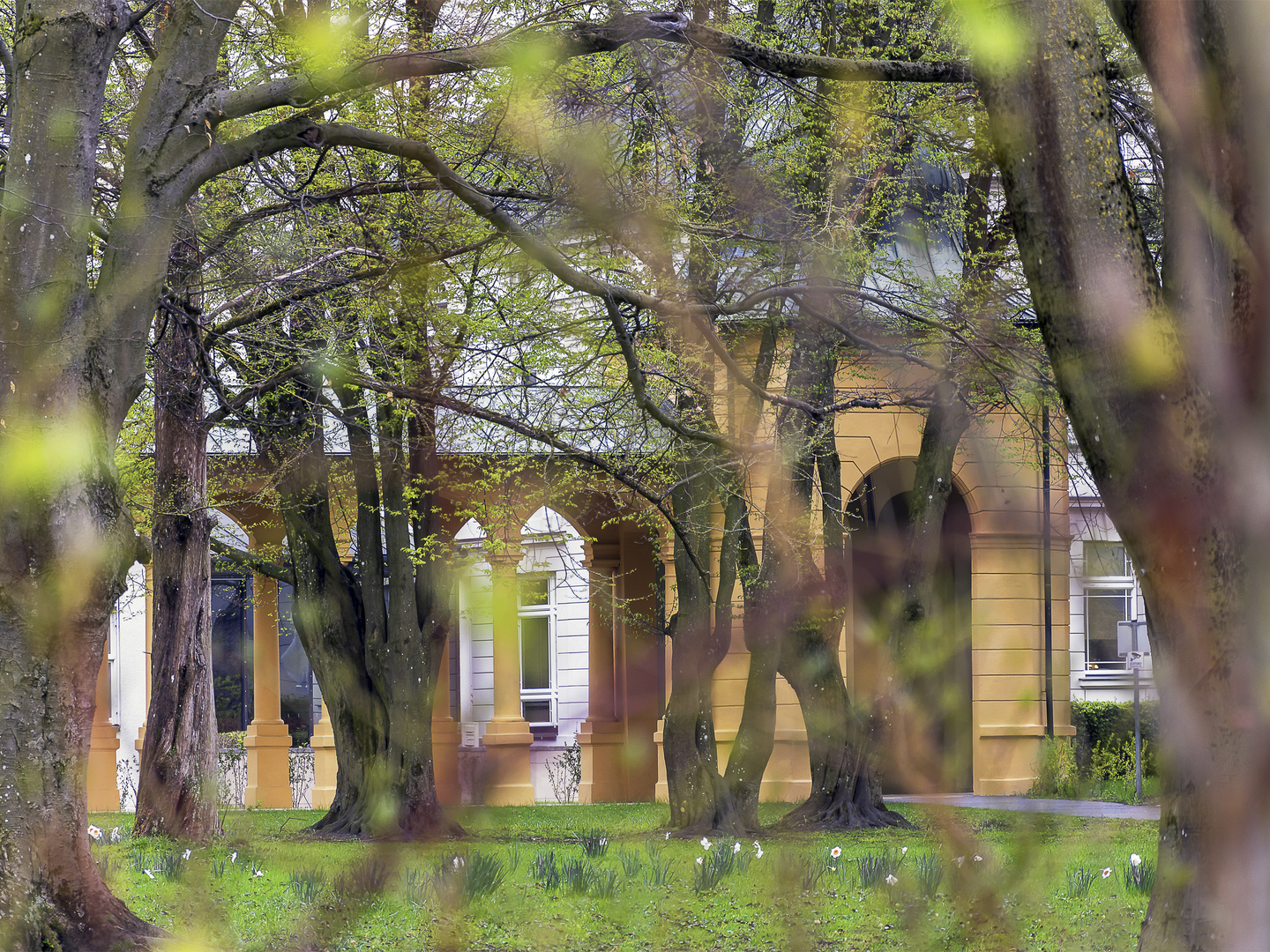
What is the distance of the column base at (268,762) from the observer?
22.0 m

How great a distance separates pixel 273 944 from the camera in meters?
5.85

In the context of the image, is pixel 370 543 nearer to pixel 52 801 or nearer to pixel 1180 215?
pixel 52 801

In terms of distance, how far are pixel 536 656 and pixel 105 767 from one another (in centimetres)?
830

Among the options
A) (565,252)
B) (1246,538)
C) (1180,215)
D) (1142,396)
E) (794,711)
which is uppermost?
(565,252)

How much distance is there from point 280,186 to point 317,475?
19.5ft

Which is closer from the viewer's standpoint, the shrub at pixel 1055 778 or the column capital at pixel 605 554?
the shrub at pixel 1055 778

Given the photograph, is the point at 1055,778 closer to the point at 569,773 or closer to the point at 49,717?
the point at 49,717

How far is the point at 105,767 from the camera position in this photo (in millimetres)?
22203

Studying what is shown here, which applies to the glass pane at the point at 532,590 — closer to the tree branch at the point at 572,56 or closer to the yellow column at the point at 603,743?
the yellow column at the point at 603,743

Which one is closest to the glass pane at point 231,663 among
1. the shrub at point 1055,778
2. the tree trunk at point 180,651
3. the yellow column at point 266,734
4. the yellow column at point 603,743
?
the yellow column at point 266,734

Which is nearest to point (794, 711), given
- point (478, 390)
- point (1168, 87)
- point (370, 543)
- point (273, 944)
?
point (370, 543)

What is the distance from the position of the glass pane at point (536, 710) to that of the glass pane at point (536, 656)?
1.09 ft

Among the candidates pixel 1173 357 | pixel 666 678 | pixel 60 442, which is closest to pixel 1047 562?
pixel 1173 357

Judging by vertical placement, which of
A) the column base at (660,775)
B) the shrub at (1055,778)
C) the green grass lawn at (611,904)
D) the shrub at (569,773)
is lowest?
the shrub at (569,773)
